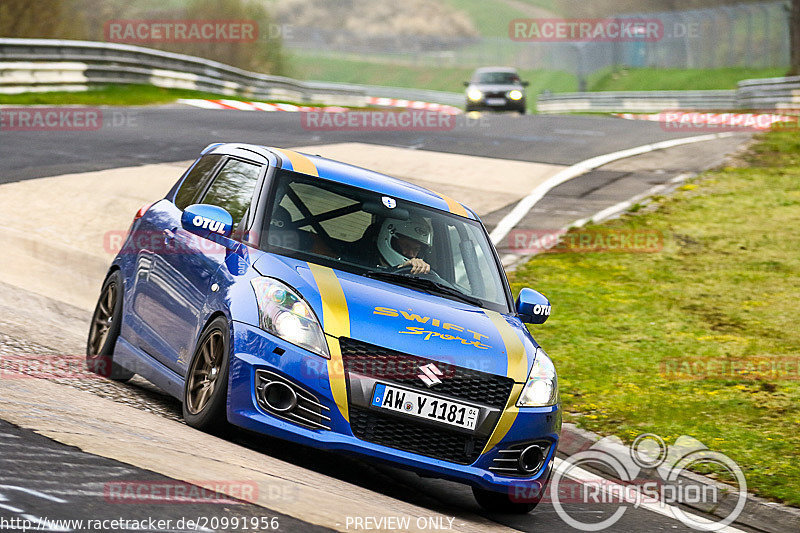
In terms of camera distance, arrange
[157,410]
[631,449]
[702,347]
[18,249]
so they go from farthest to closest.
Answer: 1. [18,249]
2. [702,347]
3. [631,449]
4. [157,410]

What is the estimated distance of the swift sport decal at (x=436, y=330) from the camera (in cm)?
598

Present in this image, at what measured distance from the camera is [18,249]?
11188 millimetres

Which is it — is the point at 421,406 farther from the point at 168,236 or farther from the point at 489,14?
the point at 489,14

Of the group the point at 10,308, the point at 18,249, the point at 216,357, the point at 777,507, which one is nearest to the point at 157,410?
the point at 216,357

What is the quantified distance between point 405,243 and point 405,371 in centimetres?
147

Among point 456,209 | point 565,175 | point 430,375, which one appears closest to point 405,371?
point 430,375

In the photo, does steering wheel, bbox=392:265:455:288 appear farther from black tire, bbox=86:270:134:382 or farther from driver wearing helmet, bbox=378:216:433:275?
black tire, bbox=86:270:134:382

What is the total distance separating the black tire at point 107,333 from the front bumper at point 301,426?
1.89 metres

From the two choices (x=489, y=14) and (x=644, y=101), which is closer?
(x=644, y=101)

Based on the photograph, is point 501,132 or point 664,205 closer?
point 664,205

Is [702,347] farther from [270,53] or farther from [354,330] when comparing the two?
[270,53]

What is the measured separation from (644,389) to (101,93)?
21.3m

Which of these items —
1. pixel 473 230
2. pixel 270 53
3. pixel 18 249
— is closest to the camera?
pixel 473 230

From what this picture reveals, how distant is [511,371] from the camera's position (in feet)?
20.0
